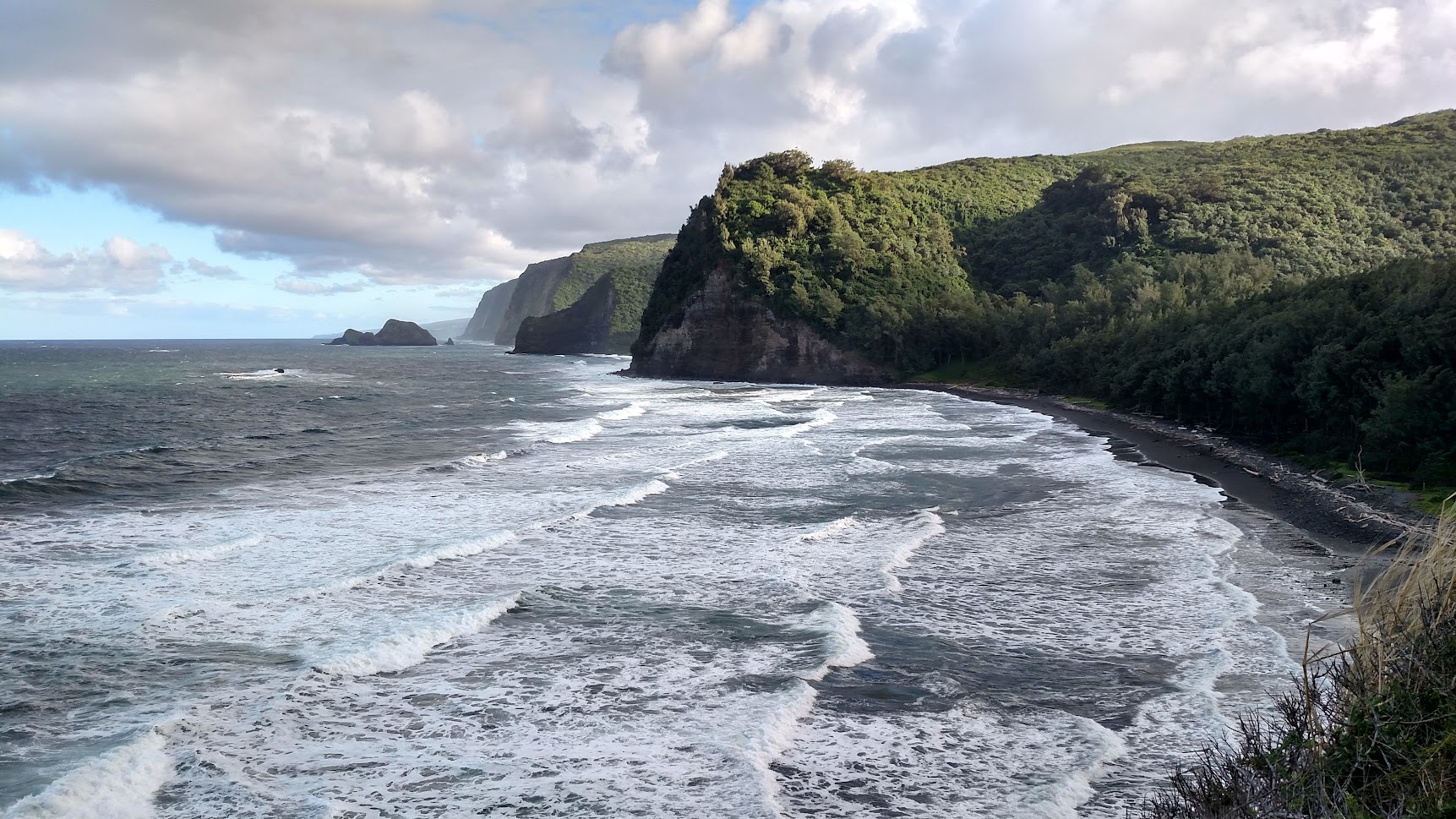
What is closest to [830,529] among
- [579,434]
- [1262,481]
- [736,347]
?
[1262,481]

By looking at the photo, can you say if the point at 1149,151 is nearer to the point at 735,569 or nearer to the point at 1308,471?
the point at 1308,471

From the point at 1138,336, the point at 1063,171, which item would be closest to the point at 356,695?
the point at 1138,336

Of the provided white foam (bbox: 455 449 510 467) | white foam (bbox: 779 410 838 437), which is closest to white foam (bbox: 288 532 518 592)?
white foam (bbox: 455 449 510 467)

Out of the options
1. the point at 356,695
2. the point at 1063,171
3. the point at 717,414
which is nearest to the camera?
the point at 356,695

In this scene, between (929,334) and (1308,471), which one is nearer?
(1308,471)

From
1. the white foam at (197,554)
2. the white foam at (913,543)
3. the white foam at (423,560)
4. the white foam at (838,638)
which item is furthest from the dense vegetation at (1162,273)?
the white foam at (197,554)

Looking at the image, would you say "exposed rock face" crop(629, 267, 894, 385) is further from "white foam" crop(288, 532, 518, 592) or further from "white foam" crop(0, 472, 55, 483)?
"white foam" crop(288, 532, 518, 592)
